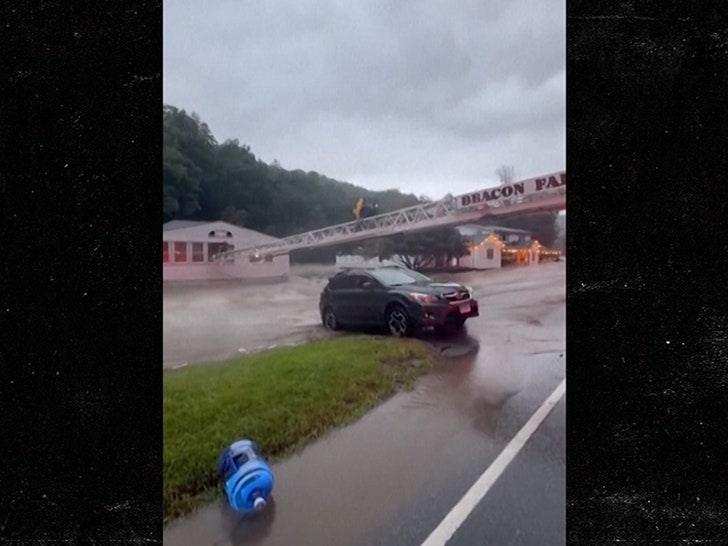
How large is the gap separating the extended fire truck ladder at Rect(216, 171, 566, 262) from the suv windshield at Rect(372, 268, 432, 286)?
4.4 inches

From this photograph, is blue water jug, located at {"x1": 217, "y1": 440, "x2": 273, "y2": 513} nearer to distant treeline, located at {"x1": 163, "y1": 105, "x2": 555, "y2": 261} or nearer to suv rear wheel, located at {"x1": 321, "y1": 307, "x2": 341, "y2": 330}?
suv rear wheel, located at {"x1": 321, "y1": 307, "x2": 341, "y2": 330}

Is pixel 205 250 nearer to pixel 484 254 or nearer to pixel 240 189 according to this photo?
pixel 240 189

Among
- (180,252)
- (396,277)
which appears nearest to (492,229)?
(396,277)

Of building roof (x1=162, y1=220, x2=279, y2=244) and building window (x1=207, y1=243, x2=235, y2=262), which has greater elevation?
building roof (x1=162, y1=220, x2=279, y2=244)

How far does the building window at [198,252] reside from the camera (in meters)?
1.40

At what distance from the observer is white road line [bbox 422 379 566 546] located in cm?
134

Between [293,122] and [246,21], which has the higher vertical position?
[246,21]

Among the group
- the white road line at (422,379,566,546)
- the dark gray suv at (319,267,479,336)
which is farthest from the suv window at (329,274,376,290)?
the white road line at (422,379,566,546)

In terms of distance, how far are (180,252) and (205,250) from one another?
84mm
